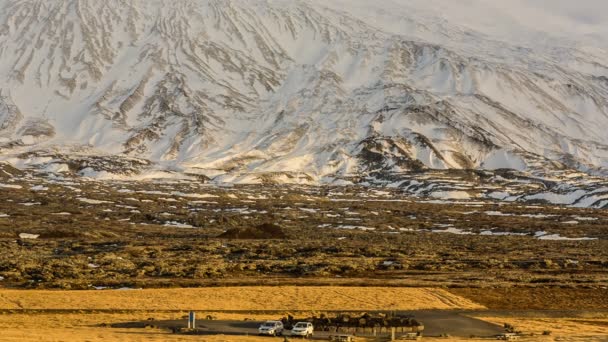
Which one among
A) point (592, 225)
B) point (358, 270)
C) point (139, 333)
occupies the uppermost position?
point (592, 225)

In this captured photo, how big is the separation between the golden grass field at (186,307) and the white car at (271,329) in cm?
78

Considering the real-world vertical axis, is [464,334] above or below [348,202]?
below

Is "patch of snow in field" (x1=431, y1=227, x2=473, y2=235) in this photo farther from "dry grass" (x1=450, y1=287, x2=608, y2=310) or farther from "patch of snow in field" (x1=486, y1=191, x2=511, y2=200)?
"patch of snow in field" (x1=486, y1=191, x2=511, y2=200)

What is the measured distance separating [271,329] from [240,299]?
35.9ft

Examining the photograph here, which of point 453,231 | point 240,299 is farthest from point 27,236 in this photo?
point 453,231

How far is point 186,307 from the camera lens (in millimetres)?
39188

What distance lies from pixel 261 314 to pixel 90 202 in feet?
319

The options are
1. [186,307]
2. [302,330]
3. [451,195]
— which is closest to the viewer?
[302,330]

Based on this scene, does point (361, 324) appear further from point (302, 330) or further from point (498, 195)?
point (498, 195)

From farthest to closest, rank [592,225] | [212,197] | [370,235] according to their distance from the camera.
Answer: [212,197] < [592,225] < [370,235]

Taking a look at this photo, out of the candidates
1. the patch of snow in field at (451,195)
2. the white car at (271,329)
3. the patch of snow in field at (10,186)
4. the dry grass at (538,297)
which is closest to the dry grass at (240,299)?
the dry grass at (538,297)

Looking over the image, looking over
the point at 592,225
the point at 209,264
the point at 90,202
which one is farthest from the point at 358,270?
the point at 90,202

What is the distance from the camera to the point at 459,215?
5000 inches

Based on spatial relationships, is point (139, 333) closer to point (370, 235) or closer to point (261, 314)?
point (261, 314)
